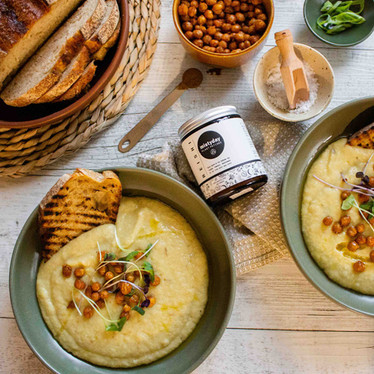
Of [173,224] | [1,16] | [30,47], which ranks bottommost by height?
[173,224]

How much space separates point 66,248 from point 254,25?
1198mm

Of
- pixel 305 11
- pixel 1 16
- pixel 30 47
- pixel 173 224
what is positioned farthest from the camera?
Answer: pixel 305 11

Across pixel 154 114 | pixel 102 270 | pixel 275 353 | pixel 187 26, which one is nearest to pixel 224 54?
pixel 187 26

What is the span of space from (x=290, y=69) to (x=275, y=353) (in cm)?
121

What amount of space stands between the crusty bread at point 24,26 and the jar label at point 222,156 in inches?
26.3

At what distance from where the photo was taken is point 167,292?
1.72 metres

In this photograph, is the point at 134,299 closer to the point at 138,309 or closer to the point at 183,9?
the point at 138,309

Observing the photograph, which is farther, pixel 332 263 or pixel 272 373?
pixel 272 373

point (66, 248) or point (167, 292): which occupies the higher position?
point (66, 248)

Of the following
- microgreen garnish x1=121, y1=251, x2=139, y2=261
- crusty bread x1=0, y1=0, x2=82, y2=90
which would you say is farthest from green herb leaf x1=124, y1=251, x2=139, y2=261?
crusty bread x1=0, y1=0, x2=82, y2=90

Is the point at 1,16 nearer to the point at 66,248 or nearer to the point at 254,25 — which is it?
the point at 66,248

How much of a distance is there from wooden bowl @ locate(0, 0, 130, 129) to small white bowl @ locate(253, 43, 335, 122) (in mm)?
585

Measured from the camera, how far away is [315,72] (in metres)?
1.91

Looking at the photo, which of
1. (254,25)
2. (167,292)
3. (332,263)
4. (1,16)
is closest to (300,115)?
(254,25)
